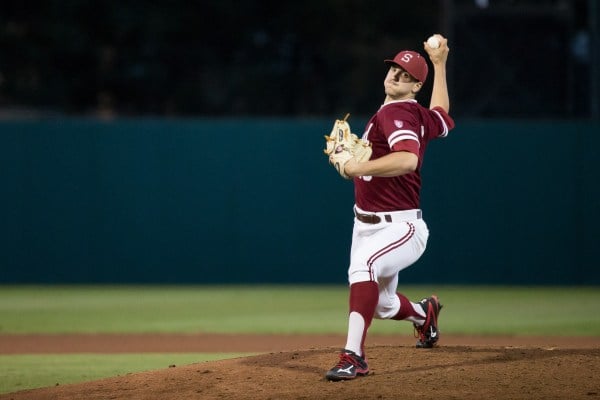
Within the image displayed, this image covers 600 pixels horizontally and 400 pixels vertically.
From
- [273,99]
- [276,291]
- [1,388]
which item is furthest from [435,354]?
[273,99]

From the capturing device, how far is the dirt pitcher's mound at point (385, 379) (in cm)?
579

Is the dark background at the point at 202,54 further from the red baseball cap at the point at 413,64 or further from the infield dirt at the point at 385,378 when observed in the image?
the red baseball cap at the point at 413,64

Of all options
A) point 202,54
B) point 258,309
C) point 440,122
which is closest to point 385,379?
point 440,122

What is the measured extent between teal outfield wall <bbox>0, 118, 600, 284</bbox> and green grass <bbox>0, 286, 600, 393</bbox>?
12.6 inches

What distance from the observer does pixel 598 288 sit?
1510cm

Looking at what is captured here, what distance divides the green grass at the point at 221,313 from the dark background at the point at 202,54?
7166 millimetres

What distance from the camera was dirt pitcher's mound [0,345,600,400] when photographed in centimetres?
579

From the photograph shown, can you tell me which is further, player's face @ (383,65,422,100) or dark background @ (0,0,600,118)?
dark background @ (0,0,600,118)

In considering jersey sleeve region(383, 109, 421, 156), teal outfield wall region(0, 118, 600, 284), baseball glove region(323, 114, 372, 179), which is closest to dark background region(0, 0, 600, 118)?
teal outfield wall region(0, 118, 600, 284)

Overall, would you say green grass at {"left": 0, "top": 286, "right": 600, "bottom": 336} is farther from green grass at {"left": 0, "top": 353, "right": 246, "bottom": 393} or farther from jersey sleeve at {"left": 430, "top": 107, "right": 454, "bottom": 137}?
jersey sleeve at {"left": 430, "top": 107, "right": 454, "bottom": 137}

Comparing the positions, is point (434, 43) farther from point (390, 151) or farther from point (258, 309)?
point (258, 309)

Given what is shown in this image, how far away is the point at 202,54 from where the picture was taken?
79.1ft

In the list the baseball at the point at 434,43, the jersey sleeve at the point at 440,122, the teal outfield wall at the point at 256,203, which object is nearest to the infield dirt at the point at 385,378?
the jersey sleeve at the point at 440,122

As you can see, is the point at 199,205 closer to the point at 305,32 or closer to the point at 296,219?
the point at 296,219
